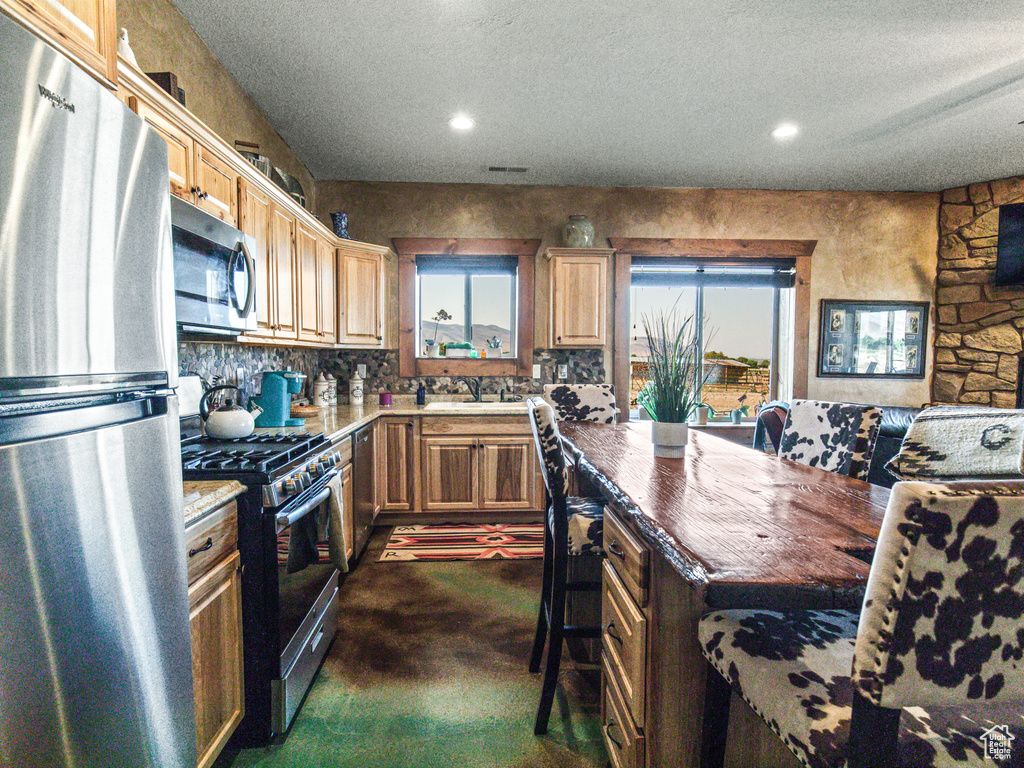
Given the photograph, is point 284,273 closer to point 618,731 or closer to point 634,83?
point 634,83

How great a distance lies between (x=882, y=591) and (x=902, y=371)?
16.8ft

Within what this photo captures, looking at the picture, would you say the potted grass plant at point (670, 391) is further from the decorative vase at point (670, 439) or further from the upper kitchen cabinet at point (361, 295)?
the upper kitchen cabinet at point (361, 295)

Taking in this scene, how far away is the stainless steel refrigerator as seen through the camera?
72 cm

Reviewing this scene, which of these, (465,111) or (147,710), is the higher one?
(465,111)

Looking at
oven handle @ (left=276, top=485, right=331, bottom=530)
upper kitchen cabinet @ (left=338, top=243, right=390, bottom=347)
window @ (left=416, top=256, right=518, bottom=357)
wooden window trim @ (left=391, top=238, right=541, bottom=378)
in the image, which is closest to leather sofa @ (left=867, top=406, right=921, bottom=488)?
wooden window trim @ (left=391, top=238, right=541, bottom=378)

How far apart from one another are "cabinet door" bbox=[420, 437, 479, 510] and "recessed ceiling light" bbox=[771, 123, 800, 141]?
3.01 meters

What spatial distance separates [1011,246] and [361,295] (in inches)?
211

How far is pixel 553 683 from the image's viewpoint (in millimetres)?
1675

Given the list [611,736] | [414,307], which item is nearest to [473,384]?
[414,307]

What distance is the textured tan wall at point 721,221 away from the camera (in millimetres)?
4285

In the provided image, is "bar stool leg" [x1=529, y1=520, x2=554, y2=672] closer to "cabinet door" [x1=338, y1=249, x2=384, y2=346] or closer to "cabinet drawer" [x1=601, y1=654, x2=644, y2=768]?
"cabinet drawer" [x1=601, y1=654, x2=644, y2=768]

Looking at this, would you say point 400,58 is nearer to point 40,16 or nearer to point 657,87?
point 657,87

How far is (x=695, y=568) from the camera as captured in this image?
80cm

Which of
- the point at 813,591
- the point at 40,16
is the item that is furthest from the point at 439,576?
the point at 40,16
